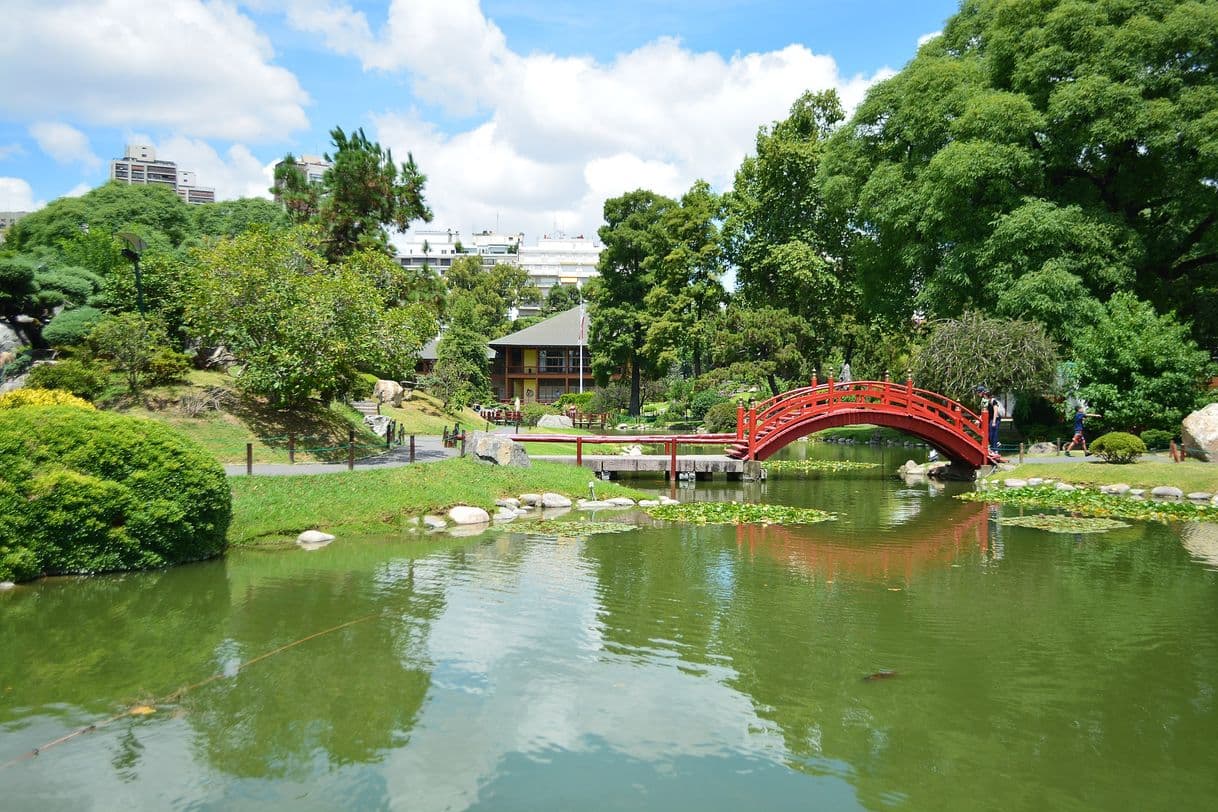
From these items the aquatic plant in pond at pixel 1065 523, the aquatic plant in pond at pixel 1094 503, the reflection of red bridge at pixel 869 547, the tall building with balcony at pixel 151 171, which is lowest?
the reflection of red bridge at pixel 869 547

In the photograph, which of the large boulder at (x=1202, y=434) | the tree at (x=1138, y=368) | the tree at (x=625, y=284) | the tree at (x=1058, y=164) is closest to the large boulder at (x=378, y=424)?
the tree at (x=1058, y=164)

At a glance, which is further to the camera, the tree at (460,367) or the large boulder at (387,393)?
the tree at (460,367)

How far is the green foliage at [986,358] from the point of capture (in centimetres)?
2608

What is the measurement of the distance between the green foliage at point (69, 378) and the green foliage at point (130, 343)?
74 centimetres

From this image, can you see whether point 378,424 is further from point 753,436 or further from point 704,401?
point 704,401

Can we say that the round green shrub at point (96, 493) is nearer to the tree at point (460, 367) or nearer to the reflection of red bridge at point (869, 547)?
the reflection of red bridge at point (869, 547)

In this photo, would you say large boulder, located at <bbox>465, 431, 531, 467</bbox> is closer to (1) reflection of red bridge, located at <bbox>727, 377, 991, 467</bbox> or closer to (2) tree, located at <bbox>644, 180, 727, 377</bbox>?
(1) reflection of red bridge, located at <bbox>727, 377, 991, 467</bbox>

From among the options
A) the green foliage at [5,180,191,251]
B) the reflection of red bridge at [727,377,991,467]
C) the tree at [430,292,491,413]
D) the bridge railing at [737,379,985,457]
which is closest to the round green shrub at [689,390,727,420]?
the tree at [430,292,491,413]

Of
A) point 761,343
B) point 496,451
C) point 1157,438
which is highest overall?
point 761,343

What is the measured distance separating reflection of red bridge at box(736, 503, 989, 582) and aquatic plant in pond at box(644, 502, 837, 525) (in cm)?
60

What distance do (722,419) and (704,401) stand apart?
4.99 meters

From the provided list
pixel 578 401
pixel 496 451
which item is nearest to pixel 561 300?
pixel 578 401

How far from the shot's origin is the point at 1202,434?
21859 millimetres

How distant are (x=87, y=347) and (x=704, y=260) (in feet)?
91.6
